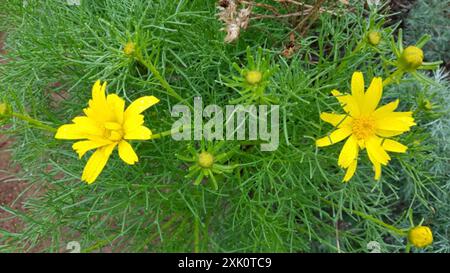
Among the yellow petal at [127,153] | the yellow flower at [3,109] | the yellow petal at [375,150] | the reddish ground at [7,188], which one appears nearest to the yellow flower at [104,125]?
the yellow petal at [127,153]

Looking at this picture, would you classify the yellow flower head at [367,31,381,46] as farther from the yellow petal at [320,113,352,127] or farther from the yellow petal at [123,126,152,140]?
the yellow petal at [123,126,152,140]

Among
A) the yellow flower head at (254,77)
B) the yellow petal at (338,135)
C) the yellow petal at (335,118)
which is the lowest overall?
the yellow petal at (338,135)

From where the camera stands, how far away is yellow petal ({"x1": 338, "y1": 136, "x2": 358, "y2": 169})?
40.3 inches

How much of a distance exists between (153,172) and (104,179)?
18cm

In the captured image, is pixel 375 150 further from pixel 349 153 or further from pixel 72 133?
pixel 72 133

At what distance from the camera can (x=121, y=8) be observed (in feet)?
4.26

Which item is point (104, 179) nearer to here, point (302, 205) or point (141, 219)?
point (141, 219)

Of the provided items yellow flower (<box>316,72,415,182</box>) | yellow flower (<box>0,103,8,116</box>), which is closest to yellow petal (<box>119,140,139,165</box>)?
yellow flower (<box>0,103,8,116</box>)

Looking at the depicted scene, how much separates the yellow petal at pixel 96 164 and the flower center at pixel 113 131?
0.8 inches

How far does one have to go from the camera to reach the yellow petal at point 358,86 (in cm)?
103

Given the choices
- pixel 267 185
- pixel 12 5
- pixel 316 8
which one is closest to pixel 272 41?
pixel 316 8

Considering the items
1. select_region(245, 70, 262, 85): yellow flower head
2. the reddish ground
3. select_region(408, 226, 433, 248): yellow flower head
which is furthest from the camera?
the reddish ground

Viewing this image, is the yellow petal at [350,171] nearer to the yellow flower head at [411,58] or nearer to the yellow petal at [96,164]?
the yellow flower head at [411,58]

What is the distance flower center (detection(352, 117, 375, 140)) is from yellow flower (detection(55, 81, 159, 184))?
0.45 m
